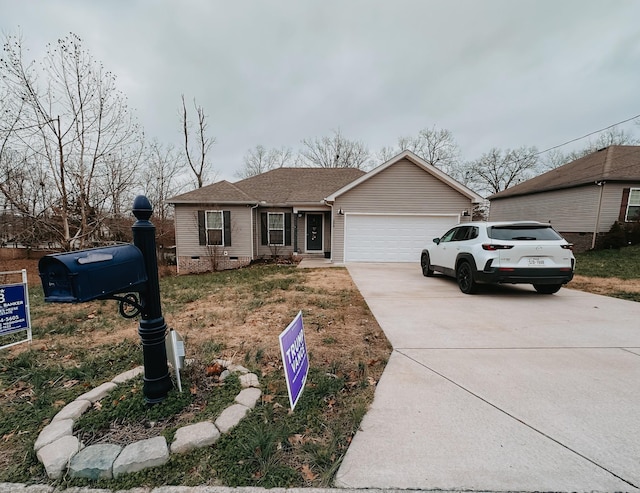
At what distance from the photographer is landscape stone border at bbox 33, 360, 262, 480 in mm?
1587

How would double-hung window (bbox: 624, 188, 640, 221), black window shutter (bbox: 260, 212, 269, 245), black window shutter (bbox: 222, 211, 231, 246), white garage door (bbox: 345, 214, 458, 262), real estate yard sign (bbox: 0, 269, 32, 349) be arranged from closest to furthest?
real estate yard sign (bbox: 0, 269, 32, 349), white garage door (bbox: 345, 214, 458, 262), black window shutter (bbox: 222, 211, 231, 246), black window shutter (bbox: 260, 212, 269, 245), double-hung window (bbox: 624, 188, 640, 221)

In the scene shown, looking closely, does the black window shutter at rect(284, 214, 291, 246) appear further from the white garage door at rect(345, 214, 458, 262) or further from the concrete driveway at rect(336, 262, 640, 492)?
the concrete driveway at rect(336, 262, 640, 492)

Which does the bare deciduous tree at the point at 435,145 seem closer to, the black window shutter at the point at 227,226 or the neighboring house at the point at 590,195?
the neighboring house at the point at 590,195

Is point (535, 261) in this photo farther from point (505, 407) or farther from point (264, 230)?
point (264, 230)

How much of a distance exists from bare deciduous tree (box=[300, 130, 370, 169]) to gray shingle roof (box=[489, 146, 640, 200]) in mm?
14476

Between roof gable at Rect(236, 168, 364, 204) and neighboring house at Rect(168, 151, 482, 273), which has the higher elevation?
roof gable at Rect(236, 168, 364, 204)

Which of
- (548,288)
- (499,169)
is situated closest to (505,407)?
(548,288)

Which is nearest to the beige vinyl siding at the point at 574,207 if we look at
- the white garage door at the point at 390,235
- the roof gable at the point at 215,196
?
the white garage door at the point at 390,235

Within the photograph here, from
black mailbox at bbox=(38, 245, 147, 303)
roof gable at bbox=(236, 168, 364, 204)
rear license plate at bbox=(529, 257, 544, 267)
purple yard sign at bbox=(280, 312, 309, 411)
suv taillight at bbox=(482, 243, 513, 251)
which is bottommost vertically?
purple yard sign at bbox=(280, 312, 309, 411)

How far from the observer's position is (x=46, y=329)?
4129 millimetres

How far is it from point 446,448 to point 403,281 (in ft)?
19.3

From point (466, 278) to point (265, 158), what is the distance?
27.3 metres

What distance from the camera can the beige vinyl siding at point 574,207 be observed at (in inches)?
553

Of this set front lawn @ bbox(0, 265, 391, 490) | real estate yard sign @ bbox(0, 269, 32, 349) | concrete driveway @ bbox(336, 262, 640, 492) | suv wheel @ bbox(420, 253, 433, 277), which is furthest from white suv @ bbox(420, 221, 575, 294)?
real estate yard sign @ bbox(0, 269, 32, 349)
